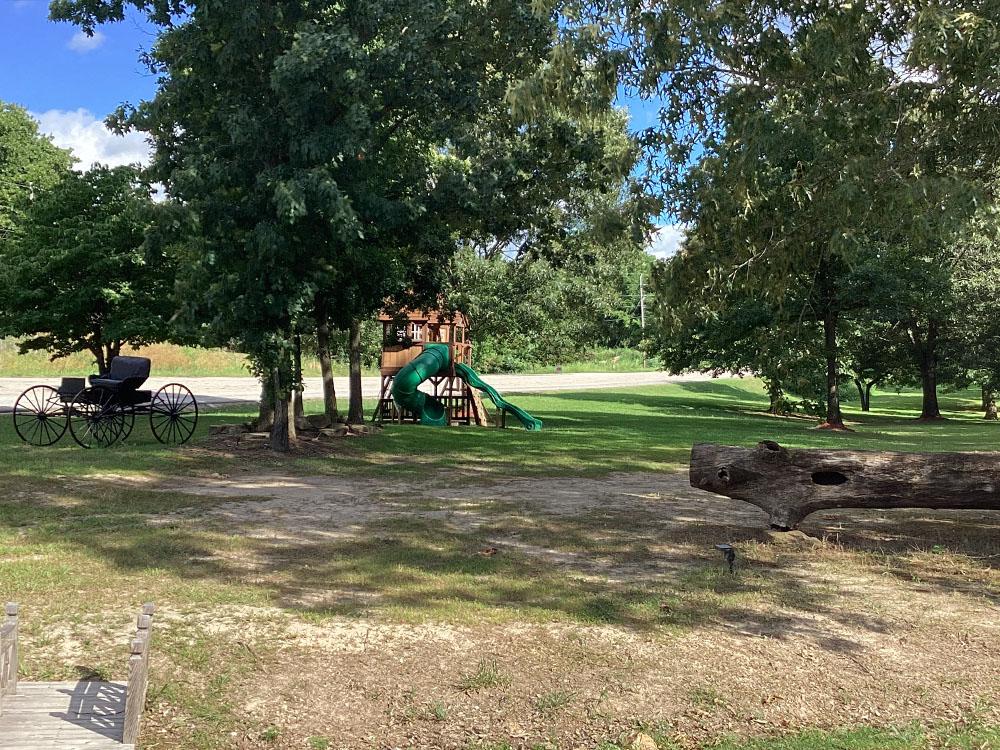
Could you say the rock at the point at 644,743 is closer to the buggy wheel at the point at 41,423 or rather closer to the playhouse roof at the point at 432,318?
the buggy wheel at the point at 41,423

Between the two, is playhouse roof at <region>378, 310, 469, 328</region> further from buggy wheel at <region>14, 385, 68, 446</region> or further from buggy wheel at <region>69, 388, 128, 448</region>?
buggy wheel at <region>14, 385, 68, 446</region>

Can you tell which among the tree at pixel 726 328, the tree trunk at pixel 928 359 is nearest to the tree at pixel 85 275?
the tree at pixel 726 328

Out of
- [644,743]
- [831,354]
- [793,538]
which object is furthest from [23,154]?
[644,743]

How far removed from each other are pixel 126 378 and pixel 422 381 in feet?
34.7

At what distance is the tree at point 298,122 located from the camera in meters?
15.4

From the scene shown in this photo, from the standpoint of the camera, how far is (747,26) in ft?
32.6

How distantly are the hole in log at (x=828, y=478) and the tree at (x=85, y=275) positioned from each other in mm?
17271

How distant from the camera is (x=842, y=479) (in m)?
9.39

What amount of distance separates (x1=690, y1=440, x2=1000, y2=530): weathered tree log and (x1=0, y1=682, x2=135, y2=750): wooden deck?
6573 millimetres

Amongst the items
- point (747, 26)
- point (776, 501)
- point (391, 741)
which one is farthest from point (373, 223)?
point (391, 741)

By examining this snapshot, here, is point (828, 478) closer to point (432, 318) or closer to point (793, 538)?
point (793, 538)

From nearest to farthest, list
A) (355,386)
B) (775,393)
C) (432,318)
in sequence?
(355,386) → (432,318) → (775,393)

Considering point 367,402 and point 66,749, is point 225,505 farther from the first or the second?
point 367,402

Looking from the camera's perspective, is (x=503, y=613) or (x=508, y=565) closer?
(x=503, y=613)
